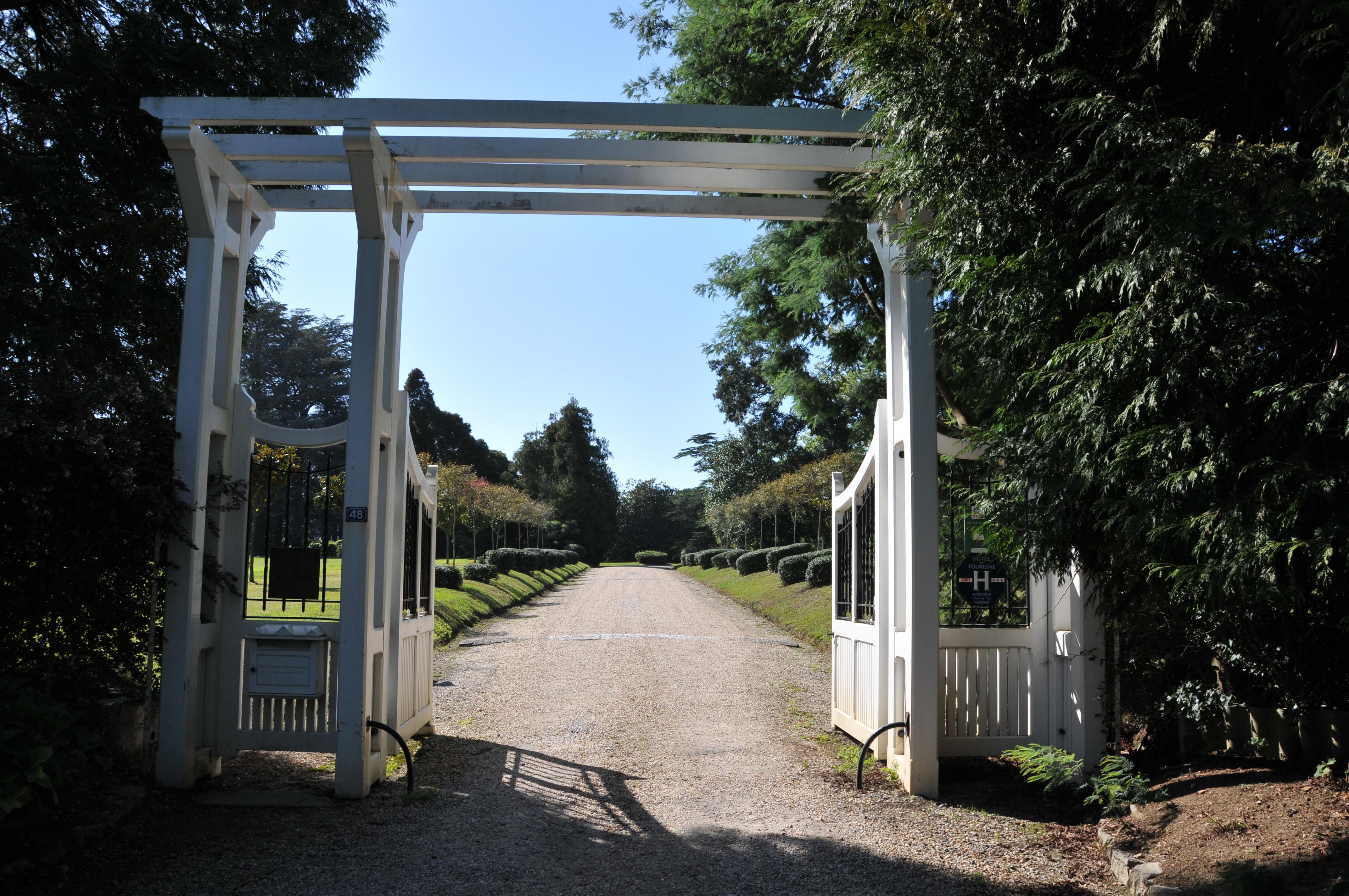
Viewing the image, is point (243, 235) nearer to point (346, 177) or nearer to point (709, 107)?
point (346, 177)

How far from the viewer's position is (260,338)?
49.8 metres

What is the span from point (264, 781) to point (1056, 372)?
5933 mm

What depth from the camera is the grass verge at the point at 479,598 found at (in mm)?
16406

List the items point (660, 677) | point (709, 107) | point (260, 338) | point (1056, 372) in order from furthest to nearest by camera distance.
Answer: point (260, 338), point (660, 677), point (709, 107), point (1056, 372)

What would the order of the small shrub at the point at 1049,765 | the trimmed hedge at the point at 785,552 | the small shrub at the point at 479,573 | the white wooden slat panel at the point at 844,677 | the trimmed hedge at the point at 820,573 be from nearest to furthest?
the small shrub at the point at 1049,765 → the white wooden slat panel at the point at 844,677 → the trimmed hedge at the point at 820,573 → the small shrub at the point at 479,573 → the trimmed hedge at the point at 785,552

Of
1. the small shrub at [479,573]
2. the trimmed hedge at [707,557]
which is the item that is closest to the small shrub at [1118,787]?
the small shrub at [479,573]

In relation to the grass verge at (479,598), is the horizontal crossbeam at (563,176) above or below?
→ above

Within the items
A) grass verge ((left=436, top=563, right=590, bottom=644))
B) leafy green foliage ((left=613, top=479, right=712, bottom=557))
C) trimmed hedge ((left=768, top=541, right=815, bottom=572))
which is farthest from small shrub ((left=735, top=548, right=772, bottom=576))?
leafy green foliage ((left=613, top=479, right=712, bottom=557))

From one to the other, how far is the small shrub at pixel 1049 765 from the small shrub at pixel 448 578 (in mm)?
16037

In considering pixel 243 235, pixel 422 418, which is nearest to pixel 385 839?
pixel 243 235

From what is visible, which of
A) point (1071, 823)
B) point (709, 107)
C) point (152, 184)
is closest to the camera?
point (1071, 823)

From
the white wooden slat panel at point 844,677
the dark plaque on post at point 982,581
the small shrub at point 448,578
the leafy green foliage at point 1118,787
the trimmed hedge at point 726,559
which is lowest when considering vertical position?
the leafy green foliage at point 1118,787

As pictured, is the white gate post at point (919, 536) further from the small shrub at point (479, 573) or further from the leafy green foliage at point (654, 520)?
the leafy green foliage at point (654, 520)

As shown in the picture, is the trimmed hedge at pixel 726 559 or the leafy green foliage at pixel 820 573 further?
the trimmed hedge at pixel 726 559
